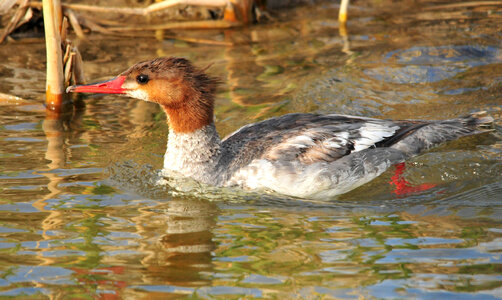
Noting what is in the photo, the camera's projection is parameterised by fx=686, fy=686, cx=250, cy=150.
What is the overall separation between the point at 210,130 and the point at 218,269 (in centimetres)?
221

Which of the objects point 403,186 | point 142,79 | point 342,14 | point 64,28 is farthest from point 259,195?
point 342,14

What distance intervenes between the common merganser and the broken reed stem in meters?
1.74

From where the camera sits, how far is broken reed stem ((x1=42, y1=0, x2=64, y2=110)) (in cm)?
815

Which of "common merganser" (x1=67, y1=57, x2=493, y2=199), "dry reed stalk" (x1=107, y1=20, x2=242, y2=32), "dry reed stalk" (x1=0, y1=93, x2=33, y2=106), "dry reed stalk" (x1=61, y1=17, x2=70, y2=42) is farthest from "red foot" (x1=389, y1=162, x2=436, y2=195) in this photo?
"dry reed stalk" (x1=107, y1=20, x2=242, y2=32)

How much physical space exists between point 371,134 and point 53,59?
390 cm

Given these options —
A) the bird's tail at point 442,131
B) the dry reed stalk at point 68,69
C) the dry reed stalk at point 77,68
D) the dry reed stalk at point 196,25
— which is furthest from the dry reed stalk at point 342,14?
the dry reed stalk at point 68,69

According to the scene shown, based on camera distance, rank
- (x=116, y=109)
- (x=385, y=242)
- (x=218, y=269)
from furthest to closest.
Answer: (x=116, y=109)
(x=385, y=242)
(x=218, y=269)

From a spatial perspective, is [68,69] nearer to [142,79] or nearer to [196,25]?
[142,79]

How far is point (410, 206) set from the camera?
245 inches

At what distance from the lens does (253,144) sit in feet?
22.8


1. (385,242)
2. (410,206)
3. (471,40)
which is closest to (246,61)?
(471,40)

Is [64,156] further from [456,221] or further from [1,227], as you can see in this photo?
[456,221]

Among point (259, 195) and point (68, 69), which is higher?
point (68, 69)

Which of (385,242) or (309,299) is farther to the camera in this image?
(385,242)
